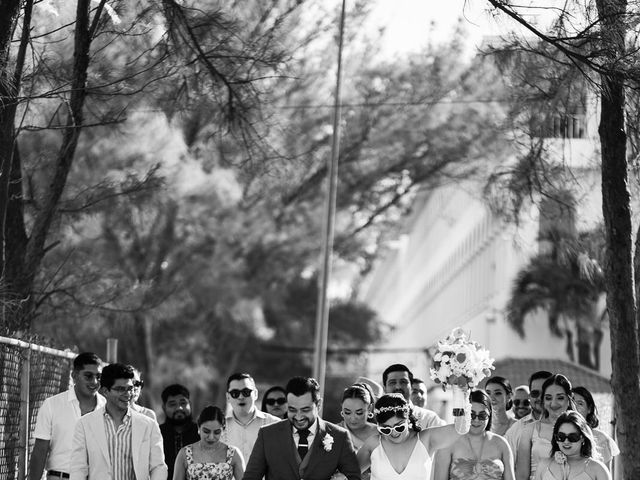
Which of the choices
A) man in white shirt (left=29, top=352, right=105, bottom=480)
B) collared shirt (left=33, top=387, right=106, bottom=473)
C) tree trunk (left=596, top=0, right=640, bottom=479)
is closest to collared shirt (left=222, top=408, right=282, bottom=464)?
man in white shirt (left=29, top=352, right=105, bottom=480)

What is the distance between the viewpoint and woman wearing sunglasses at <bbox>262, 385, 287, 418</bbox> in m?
11.1

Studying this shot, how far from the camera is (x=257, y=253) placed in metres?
27.7

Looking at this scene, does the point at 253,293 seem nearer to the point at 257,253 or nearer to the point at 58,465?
the point at 257,253

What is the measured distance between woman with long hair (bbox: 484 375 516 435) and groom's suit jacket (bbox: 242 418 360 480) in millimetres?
2927

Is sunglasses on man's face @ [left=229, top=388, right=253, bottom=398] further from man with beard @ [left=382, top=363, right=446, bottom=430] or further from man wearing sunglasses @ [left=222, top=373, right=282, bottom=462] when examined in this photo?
man with beard @ [left=382, top=363, right=446, bottom=430]

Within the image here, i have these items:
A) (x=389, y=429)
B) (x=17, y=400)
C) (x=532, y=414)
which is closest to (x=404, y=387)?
(x=532, y=414)

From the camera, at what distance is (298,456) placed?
8.48m

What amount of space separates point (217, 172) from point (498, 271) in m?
17.0

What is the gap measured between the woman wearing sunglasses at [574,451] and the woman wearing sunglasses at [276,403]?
267 centimetres

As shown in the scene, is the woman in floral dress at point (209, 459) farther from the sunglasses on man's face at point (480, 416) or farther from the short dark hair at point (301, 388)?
the sunglasses on man's face at point (480, 416)

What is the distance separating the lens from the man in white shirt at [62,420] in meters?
9.39

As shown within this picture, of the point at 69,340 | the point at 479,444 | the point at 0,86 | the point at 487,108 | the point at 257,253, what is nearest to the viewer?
the point at 479,444

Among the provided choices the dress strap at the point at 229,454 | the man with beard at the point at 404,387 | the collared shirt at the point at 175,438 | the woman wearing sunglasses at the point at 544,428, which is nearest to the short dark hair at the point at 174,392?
the collared shirt at the point at 175,438

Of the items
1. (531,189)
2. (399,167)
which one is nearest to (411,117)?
(399,167)
